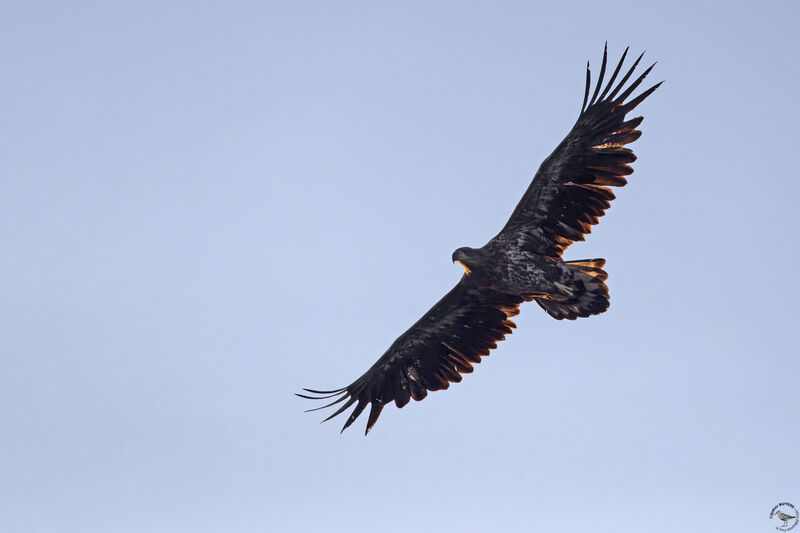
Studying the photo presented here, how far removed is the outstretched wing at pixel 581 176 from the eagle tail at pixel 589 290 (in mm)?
398

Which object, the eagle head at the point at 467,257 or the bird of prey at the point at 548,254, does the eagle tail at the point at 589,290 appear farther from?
the eagle head at the point at 467,257

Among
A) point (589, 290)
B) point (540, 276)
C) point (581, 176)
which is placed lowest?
point (589, 290)

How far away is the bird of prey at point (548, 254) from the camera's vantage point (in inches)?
499

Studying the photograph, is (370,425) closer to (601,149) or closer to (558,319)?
(558,319)

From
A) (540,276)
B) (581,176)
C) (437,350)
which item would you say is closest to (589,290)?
(540,276)

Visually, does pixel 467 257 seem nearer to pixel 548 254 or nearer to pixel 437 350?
pixel 548 254

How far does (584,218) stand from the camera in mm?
13023

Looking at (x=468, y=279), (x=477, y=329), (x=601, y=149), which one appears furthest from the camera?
(x=477, y=329)

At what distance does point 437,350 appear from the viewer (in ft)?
48.5

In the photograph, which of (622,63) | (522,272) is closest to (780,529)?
(522,272)

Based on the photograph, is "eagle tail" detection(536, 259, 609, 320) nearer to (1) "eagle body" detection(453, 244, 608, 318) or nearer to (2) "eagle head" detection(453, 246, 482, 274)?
(1) "eagle body" detection(453, 244, 608, 318)

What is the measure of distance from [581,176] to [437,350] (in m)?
3.69

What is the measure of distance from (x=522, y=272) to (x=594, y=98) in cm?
251

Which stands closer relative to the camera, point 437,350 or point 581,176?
point 581,176
